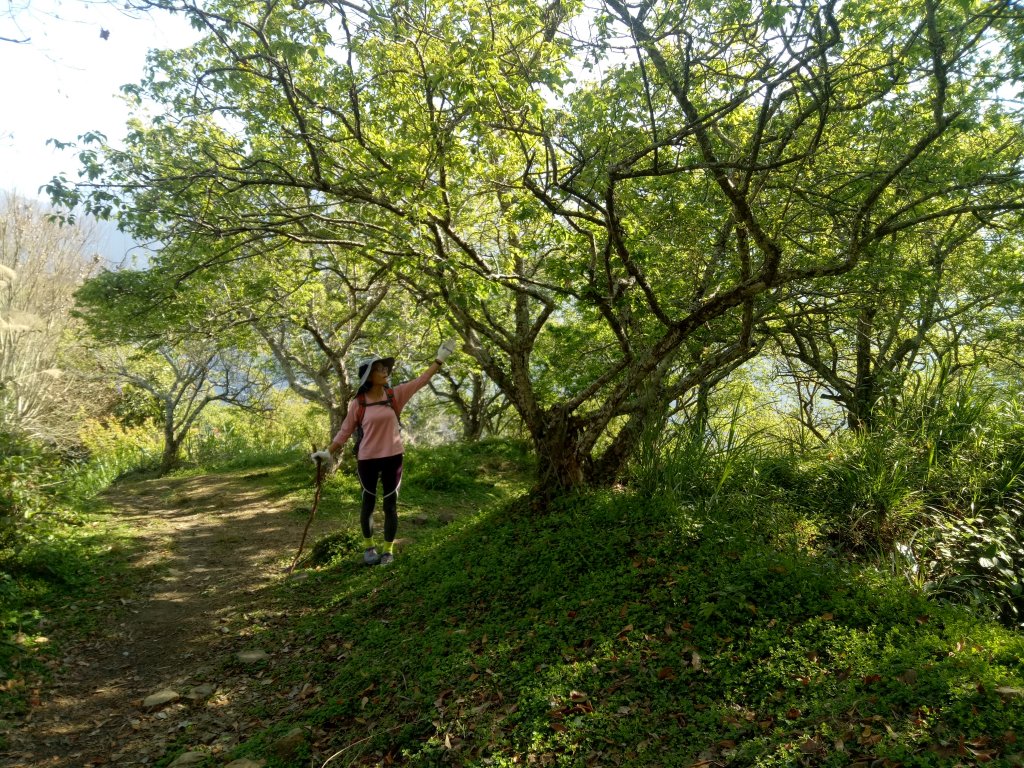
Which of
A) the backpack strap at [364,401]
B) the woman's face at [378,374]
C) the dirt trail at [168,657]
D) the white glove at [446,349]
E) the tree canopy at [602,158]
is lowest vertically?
the dirt trail at [168,657]

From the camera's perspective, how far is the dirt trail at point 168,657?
3.77 m

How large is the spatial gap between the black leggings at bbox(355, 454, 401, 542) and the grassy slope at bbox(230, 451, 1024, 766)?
108 centimetres

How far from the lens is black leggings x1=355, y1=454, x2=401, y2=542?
6.21m

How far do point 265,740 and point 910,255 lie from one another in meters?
10.0

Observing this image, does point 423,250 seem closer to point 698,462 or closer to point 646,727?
point 698,462

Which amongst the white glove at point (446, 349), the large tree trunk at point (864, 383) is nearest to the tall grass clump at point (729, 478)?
the large tree trunk at point (864, 383)

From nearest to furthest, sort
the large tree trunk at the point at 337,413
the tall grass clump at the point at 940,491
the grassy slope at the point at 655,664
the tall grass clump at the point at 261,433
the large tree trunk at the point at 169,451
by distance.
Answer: the grassy slope at the point at 655,664, the tall grass clump at the point at 940,491, the large tree trunk at the point at 337,413, the large tree trunk at the point at 169,451, the tall grass clump at the point at 261,433

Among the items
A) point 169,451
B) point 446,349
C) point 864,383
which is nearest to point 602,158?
point 446,349

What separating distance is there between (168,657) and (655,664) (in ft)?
12.8

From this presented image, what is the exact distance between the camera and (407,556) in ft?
20.6

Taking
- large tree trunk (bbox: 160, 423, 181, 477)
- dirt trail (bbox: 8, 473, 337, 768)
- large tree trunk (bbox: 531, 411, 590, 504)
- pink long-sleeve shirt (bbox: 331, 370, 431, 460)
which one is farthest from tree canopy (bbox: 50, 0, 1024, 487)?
large tree trunk (bbox: 160, 423, 181, 477)

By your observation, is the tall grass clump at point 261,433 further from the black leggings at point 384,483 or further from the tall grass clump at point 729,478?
the tall grass clump at point 729,478

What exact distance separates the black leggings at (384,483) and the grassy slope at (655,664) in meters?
1.08

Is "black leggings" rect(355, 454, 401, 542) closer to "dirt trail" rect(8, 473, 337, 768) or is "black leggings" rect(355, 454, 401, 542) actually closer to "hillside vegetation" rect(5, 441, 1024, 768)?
"hillside vegetation" rect(5, 441, 1024, 768)
